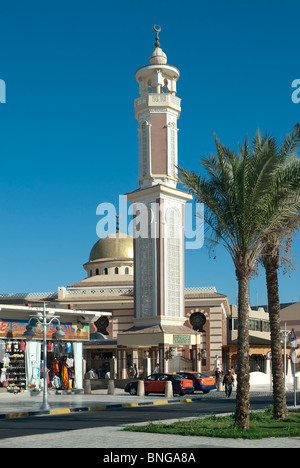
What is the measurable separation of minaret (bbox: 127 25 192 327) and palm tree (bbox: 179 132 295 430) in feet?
99.3

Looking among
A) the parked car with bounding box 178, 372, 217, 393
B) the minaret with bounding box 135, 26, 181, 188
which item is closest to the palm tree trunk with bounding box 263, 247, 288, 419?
the parked car with bounding box 178, 372, 217, 393

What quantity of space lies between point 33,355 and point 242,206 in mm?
22940

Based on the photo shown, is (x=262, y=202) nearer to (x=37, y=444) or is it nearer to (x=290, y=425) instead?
(x=290, y=425)

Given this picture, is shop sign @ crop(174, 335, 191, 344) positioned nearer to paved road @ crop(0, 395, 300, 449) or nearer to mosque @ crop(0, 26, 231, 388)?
mosque @ crop(0, 26, 231, 388)

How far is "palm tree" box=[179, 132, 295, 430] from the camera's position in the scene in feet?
59.8

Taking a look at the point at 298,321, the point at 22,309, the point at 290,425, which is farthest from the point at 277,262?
the point at 298,321

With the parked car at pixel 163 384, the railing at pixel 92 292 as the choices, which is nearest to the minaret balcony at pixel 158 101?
the railing at pixel 92 292

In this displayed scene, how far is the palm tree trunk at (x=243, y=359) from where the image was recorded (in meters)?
17.4

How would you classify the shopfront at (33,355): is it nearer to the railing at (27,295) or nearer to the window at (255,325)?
the railing at (27,295)

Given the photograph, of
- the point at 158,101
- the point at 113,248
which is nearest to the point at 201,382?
the point at 158,101

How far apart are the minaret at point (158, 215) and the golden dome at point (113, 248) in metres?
21.9

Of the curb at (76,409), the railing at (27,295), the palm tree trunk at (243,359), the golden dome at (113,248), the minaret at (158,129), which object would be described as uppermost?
the minaret at (158,129)

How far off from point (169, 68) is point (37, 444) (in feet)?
140

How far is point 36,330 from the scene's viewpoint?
121 ft
